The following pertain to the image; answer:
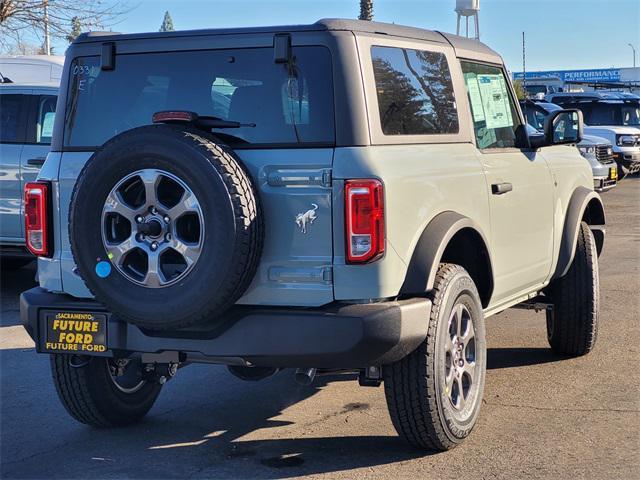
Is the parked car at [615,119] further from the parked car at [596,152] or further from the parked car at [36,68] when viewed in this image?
the parked car at [36,68]

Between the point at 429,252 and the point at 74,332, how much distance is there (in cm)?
172

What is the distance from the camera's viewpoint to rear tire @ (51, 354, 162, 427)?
4910mm

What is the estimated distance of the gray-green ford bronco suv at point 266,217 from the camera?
403 cm

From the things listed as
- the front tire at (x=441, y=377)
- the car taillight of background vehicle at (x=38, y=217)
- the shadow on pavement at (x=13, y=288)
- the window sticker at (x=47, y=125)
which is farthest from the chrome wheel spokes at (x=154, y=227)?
the window sticker at (x=47, y=125)

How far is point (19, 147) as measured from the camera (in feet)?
29.8

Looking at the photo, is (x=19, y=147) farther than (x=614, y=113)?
No

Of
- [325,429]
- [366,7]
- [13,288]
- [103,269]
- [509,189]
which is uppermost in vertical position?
[366,7]

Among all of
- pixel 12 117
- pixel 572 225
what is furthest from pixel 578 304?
pixel 12 117

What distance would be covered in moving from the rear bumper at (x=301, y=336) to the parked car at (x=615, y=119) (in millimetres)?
18959

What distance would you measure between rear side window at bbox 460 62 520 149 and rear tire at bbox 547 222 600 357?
116 centimetres

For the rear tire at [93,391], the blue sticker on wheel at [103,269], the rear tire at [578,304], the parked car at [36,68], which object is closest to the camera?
the blue sticker on wheel at [103,269]

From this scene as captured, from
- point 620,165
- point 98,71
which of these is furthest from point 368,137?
point 620,165

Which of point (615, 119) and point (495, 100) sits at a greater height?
point (615, 119)

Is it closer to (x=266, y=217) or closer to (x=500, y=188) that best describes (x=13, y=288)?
(x=500, y=188)
